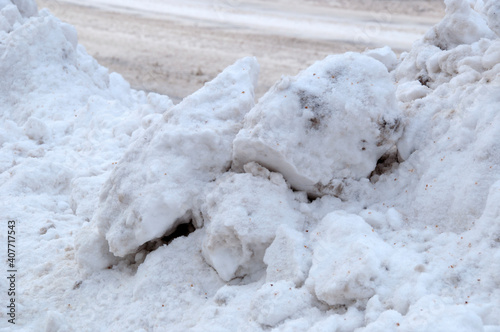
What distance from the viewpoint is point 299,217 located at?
3.16 metres

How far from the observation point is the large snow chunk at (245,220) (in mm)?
Answer: 2992

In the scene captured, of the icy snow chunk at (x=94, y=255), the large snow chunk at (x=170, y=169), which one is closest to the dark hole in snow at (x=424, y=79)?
the large snow chunk at (x=170, y=169)

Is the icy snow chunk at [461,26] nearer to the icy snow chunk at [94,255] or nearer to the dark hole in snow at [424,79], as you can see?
the dark hole in snow at [424,79]

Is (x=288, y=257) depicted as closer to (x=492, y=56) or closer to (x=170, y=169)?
(x=170, y=169)

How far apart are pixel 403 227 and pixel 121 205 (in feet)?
5.47

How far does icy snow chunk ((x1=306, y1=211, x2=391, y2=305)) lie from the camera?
2.54m

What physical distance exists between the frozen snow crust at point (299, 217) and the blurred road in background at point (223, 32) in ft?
19.5

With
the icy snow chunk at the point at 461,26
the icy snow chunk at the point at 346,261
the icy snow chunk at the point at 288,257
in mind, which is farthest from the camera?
the icy snow chunk at the point at 461,26

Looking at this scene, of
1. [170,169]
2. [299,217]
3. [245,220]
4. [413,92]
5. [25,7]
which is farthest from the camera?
[25,7]

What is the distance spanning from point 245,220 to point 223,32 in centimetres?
1005

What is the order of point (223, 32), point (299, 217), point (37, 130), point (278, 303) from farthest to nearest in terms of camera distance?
point (223, 32)
point (37, 130)
point (299, 217)
point (278, 303)

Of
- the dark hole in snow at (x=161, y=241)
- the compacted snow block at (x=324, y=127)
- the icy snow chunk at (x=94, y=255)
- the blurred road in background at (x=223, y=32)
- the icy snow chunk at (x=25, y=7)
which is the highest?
the compacted snow block at (x=324, y=127)

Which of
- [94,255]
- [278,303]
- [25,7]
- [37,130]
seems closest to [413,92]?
[278,303]

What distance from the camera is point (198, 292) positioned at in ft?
10.1
